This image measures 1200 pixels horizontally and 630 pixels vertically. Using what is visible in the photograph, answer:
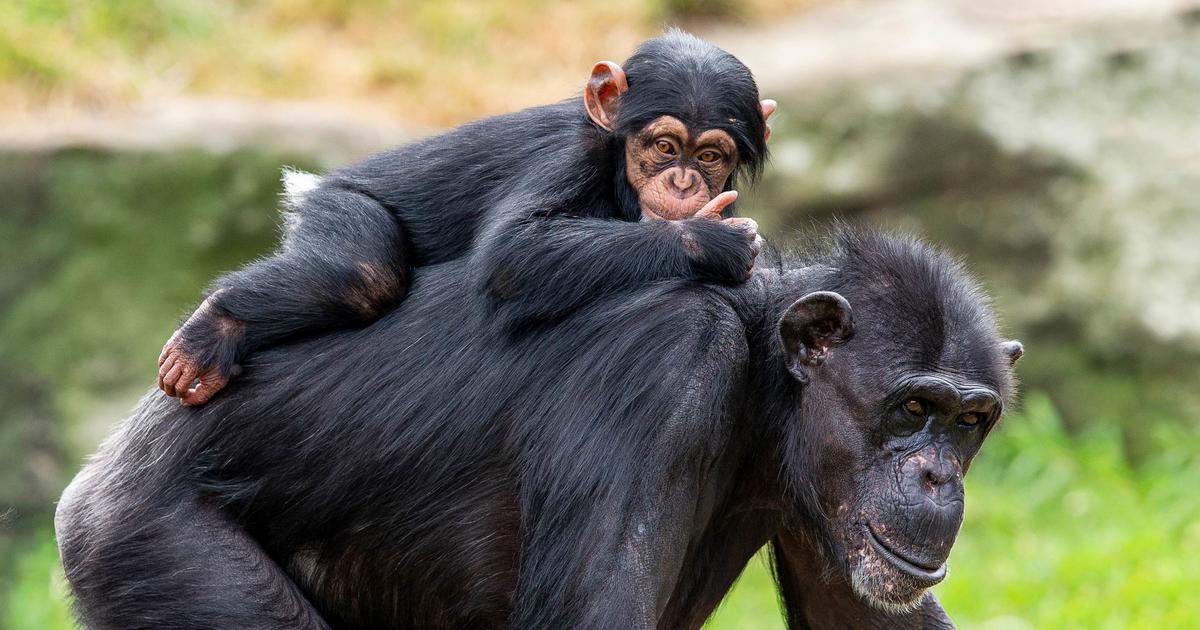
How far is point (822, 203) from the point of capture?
1130 cm

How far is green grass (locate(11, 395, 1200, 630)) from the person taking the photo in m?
8.43

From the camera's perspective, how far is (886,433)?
14.7ft

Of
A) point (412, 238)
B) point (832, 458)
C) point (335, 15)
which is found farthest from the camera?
point (335, 15)

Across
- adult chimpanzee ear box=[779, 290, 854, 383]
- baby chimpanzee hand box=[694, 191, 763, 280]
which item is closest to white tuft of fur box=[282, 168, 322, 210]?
baby chimpanzee hand box=[694, 191, 763, 280]

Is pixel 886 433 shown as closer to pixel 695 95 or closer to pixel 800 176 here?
pixel 695 95

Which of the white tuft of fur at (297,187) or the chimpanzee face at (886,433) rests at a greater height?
the white tuft of fur at (297,187)

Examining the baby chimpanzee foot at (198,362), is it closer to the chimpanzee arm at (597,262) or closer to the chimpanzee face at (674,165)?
the chimpanzee arm at (597,262)

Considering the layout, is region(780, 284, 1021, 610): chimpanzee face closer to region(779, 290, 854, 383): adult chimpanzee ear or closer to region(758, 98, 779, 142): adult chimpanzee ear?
region(779, 290, 854, 383): adult chimpanzee ear

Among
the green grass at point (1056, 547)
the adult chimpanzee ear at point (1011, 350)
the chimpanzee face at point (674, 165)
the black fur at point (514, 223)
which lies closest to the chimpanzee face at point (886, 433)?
the adult chimpanzee ear at point (1011, 350)

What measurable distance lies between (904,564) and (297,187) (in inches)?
107

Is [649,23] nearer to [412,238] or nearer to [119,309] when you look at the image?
[119,309]

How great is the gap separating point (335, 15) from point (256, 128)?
2.34m

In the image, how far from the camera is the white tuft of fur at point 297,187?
18.1 ft

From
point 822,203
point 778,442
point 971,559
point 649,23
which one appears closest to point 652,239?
point 778,442
